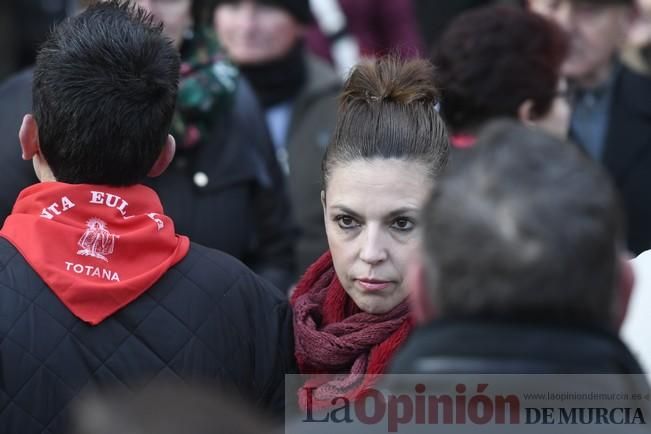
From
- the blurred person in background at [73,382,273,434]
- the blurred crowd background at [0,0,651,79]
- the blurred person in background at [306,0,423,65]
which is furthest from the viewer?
the blurred person in background at [306,0,423,65]

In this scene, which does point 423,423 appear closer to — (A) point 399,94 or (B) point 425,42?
(A) point 399,94

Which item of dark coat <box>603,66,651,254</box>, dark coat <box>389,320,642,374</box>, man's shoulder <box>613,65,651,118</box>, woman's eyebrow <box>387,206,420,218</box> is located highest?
man's shoulder <box>613,65,651,118</box>

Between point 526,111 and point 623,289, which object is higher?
point 526,111

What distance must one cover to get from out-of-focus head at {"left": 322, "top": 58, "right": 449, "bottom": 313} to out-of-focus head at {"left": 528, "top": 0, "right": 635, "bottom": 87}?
7.25 feet

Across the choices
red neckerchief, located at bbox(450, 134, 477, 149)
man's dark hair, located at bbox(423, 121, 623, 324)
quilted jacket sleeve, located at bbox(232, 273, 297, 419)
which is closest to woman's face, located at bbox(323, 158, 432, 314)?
quilted jacket sleeve, located at bbox(232, 273, 297, 419)

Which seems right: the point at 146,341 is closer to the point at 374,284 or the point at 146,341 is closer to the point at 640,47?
the point at 374,284

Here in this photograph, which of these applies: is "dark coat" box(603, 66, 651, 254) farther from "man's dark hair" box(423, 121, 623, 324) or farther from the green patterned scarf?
"man's dark hair" box(423, 121, 623, 324)

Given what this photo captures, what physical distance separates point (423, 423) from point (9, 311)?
3.21 feet

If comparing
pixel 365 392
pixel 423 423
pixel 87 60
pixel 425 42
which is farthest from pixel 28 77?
pixel 425 42

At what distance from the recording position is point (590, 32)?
16.5 feet

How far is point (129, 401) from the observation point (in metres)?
1.42

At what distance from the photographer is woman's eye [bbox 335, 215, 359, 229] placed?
2.77 meters

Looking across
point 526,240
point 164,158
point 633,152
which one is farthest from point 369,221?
point 633,152

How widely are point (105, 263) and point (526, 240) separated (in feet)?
3.77
